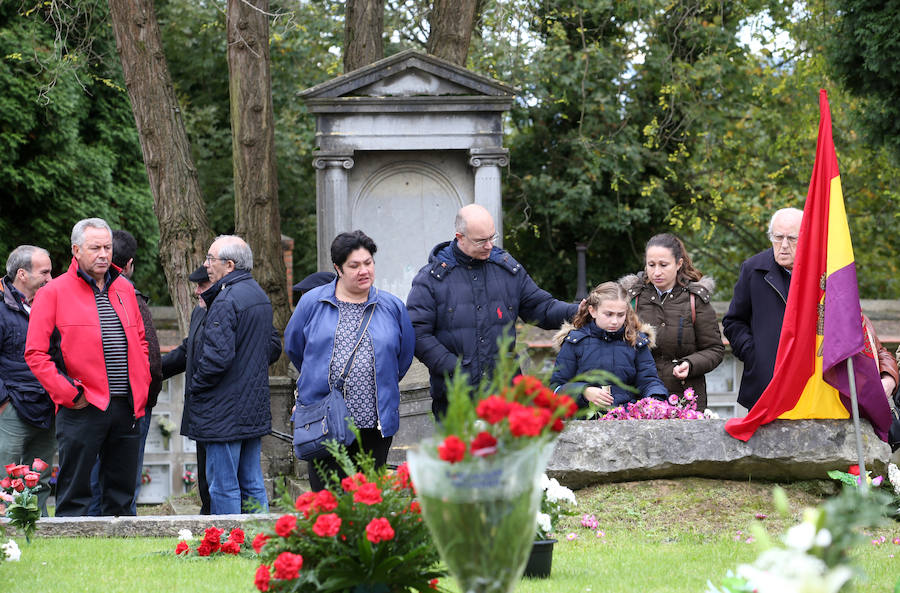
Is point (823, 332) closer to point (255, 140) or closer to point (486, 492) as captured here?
point (486, 492)

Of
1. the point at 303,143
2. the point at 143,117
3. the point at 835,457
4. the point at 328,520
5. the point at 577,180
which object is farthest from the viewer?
the point at 303,143

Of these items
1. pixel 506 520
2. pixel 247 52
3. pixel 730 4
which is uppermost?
pixel 730 4

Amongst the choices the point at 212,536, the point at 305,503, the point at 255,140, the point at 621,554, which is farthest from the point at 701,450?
the point at 255,140

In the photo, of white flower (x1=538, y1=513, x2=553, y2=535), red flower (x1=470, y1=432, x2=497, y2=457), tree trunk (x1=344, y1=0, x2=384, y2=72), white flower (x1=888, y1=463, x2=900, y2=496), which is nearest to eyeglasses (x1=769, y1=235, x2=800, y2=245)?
white flower (x1=888, y1=463, x2=900, y2=496)

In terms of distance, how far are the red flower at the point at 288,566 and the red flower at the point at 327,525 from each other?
108 mm

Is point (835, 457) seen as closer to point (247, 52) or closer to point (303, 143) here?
point (247, 52)

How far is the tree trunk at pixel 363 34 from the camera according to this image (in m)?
12.1

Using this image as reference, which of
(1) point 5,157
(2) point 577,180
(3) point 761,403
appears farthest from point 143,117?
(2) point 577,180

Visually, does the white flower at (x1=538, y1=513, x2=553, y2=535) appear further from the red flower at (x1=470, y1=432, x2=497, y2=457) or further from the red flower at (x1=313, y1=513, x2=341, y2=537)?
the red flower at (x1=470, y1=432, x2=497, y2=457)

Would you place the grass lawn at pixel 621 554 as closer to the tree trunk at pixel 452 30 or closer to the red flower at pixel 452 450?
the red flower at pixel 452 450

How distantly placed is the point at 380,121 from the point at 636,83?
850cm

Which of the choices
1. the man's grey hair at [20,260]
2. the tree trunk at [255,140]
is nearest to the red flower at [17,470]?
the man's grey hair at [20,260]

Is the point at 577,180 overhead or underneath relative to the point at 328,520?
overhead

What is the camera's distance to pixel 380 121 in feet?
34.5
